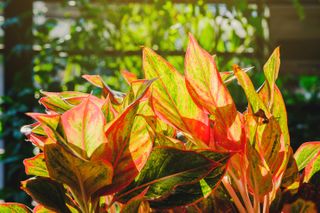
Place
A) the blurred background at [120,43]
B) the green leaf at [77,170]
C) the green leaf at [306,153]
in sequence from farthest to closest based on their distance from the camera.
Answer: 1. the blurred background at [120,43]
2. the green leaf at [306,153]
3. the green leaf at [77,170]

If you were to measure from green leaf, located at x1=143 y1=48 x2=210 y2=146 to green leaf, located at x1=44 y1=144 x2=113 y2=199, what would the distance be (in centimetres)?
8

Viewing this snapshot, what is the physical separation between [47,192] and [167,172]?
11 centimetres

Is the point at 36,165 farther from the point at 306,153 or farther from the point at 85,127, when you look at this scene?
the point at 306,153

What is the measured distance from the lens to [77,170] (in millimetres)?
457

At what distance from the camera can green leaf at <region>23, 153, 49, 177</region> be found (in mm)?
517

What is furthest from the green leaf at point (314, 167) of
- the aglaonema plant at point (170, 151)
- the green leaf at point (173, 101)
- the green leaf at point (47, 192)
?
the green leaf at point (47, 192)

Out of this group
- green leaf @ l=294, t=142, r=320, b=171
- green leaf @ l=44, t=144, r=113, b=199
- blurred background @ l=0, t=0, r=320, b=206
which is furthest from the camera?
blurred background @ l=0, t=0, r=320, b=206

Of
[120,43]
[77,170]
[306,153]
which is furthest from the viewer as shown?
[120,43]

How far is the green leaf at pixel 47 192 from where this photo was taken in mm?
482

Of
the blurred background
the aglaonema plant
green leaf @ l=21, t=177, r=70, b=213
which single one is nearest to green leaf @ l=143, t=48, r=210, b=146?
the aglaonema plant

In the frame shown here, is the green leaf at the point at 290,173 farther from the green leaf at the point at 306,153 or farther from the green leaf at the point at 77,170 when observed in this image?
the green leaf at the point at 77,170

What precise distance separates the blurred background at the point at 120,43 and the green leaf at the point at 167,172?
1.98 metres

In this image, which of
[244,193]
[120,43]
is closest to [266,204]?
[244,193]

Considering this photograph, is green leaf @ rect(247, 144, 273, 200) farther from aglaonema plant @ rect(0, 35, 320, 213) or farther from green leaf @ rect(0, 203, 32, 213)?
→ green leaf @ rect(0, 203, 32, 213)
